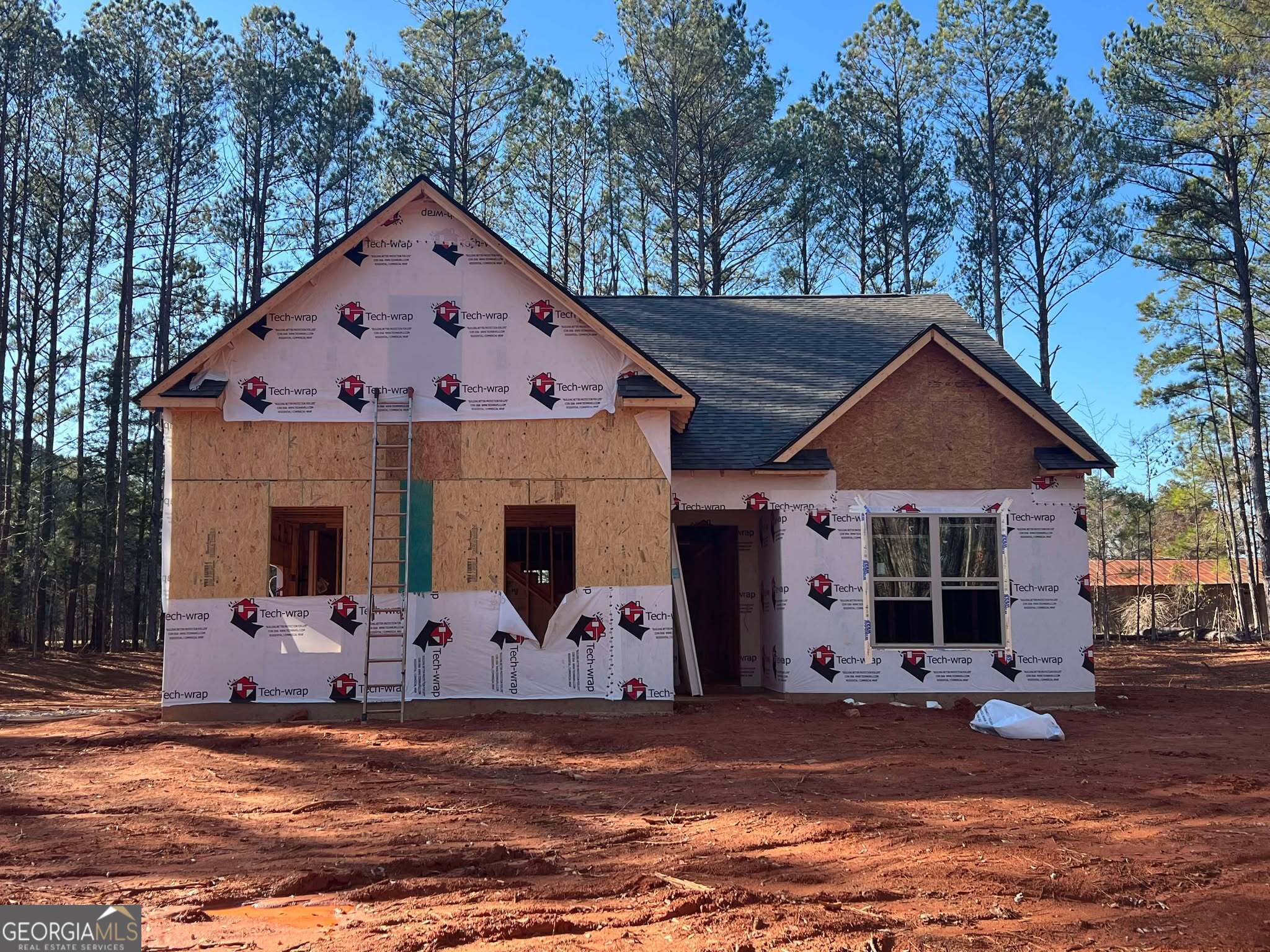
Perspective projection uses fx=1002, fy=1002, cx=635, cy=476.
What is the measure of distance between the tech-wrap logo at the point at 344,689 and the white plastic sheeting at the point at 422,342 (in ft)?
10.6

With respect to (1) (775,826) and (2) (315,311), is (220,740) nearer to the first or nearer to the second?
(2) (315,311)

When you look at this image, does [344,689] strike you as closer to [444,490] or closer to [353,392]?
[444,490]

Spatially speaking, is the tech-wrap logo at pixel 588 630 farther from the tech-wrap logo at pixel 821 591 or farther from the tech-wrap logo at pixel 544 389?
the tech-wrap logo at pixel 821 591

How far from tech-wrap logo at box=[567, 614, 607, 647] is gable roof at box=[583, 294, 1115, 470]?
2384 millimetres

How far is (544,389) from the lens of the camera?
1277 cm

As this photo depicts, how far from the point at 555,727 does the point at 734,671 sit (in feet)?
17.4

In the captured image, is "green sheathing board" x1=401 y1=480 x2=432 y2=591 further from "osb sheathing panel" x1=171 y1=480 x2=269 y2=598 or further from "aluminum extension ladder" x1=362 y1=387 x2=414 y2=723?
"osb sheathing panel" x1=171 y1=480 x2=269 y2=598

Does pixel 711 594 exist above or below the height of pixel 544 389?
below

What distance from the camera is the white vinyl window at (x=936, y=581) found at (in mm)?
13492

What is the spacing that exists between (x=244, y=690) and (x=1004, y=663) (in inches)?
386

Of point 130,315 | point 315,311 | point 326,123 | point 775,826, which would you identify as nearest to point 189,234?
point 130,315

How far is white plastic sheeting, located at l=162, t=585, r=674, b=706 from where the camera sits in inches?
482

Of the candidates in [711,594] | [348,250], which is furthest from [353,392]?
[711,594]
